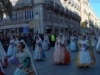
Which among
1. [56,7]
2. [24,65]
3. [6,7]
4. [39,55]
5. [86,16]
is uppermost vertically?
[86,16]

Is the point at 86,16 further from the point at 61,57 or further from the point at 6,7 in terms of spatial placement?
the point at 61,57

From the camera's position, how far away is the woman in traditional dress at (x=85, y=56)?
40.7 feet

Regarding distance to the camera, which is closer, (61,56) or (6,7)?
(61,56)

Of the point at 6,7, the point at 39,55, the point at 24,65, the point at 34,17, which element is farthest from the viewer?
the point at 34,17

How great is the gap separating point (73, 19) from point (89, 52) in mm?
51195

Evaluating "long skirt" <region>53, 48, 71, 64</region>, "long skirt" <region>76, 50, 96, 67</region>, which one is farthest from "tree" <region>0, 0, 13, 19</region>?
"long skirt" <region>76, 50, 96, 67</region>

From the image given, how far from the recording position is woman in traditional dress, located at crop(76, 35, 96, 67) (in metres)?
12.4

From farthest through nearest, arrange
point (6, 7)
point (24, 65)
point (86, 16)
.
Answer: point (86, 16), point (6, 7), point (24, 65)

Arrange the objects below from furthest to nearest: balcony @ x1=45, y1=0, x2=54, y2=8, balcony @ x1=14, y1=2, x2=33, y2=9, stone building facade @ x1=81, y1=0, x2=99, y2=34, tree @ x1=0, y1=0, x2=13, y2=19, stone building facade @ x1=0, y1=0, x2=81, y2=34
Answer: stone building facade @ x1=81, y1=0, x2=99, y2=34, balcony @ x1=45, y1=0, x2=54, y2=8, balcony @ x1=14, y1=2, x2=33, y2=9, stone building facade @ x1=0, y1=0, x2=81, y2=34, tree @ x1=0, y1=0, x2=13, y2=19

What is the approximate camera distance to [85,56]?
12.5 m

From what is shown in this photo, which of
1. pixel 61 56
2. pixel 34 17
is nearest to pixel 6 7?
pixel 61 56

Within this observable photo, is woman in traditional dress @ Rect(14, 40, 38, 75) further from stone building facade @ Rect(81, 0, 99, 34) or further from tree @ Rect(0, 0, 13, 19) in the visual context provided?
stone building facade @ Rect(81, 0, 99, 34)

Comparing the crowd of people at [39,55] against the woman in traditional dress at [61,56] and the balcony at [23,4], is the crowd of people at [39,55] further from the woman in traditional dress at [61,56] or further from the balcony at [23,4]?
the balcony at [23,4]

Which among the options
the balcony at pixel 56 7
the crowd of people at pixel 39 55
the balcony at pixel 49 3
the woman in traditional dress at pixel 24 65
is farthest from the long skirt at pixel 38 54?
the balcony at pixel 56 7
